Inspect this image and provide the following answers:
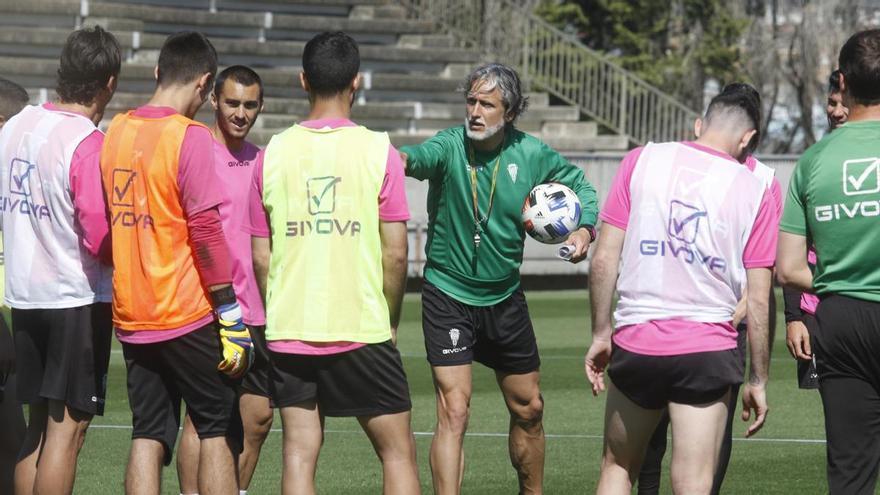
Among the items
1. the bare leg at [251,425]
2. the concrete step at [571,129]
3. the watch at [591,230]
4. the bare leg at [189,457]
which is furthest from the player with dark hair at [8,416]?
the concrete step at [571,129]

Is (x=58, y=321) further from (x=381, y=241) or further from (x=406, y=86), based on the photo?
(x=406, y=86)

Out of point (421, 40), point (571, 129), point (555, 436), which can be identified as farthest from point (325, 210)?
point (421, 40)

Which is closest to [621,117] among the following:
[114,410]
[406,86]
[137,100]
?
[406,86]

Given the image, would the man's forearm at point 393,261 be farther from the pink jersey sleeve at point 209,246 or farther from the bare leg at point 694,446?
the bare leg at point 694,446

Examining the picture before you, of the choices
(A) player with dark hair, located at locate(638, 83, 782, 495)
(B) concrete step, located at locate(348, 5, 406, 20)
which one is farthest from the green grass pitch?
(B) concrete step, located at locate(348, 5, 406, 20)

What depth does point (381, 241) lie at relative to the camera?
6.59 metres

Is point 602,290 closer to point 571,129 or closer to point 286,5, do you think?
point 571,129

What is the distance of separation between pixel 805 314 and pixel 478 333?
167 cm

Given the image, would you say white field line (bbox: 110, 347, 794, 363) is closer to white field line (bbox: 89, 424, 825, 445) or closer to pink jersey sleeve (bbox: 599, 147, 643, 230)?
white field line (bbox: 89, 424, 825, 445)

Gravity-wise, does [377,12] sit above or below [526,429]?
above

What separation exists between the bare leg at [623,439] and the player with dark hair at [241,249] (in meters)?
2.11

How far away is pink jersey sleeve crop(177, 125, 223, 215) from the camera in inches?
258

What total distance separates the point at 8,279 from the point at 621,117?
24.5 meters

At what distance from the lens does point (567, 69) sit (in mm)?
31656
